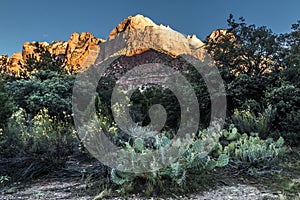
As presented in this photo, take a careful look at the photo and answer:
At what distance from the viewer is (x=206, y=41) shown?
462 inches

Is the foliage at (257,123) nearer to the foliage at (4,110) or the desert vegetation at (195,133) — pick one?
the desert vegetation at (195,133)

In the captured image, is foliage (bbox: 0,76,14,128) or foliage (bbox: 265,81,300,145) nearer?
foliage (bbox: 0,76,14,128)

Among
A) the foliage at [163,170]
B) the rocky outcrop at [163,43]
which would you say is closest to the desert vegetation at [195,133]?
the foliage at [163,170]

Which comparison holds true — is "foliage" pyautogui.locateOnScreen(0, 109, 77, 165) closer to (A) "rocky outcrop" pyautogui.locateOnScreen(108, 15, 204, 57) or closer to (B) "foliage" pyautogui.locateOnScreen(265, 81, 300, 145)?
(B) "foliage" pyautogui.locateOnScreen(265, 81, 300, 145)

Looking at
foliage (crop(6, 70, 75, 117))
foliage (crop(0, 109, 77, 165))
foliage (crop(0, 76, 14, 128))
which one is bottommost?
foliage (crop(0, 109, 77, 165))

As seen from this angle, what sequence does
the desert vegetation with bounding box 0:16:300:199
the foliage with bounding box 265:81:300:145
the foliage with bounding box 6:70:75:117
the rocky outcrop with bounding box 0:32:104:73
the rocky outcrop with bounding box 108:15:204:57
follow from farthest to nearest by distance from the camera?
the rocky outcrop with bounding box 0:32:104:73 → the rocky outcrop with bounding box 108:15:204:57 → the foliage with bounding box 6:70:75:117 → the foliage with bounding box 265:81:300:145 → the desert vegetation with bounding box 0:16:300:199

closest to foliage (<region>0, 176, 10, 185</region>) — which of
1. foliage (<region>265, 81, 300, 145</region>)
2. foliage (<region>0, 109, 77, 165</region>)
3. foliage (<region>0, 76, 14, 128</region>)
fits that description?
foliage (<region>0, 109, 77, 165</region>)

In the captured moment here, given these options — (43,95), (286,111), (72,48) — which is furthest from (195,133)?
→ (72,48)

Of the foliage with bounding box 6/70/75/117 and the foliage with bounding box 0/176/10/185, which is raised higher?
the foliage with bounding box 6/70/75/117

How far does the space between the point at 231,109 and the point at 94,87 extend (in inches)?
170

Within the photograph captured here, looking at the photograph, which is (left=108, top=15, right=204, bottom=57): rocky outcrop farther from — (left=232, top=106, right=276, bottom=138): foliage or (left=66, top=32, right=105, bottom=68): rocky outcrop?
(left=66, top=32, right=105, bottom=68): rocky outcrop


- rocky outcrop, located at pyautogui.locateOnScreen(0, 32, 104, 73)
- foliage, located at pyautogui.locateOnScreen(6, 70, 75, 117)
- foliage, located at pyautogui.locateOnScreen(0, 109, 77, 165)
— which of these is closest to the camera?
foliage, located at pyautogui.locateOnScreen(0, 109, 77, 165)

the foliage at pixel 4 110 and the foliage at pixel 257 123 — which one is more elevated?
the foliage at pixel 4 110

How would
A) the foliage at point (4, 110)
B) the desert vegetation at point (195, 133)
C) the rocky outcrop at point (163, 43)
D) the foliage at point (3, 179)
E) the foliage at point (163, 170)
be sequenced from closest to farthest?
1. the foliage at point (163, 170)
2. the desert vegetation at point (195, 133)
3. the foliage at point (3, 179)
4. the foliage at point (4, 110)
5. the rocky outcrop at point (163, 43)
